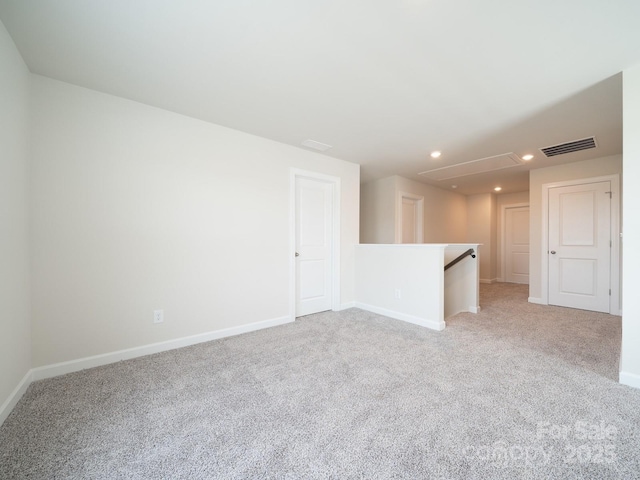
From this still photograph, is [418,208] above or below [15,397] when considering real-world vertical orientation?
above

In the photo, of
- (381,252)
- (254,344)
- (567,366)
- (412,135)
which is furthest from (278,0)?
(567,366)

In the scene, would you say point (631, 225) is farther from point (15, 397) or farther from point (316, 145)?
point (15, 397)

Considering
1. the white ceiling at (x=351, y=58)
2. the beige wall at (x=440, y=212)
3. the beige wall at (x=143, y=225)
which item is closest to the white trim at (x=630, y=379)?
the white ceiling at (x=351, y=58)

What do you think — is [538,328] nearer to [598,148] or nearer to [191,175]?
[598,148]

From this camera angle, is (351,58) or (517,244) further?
(517,244)

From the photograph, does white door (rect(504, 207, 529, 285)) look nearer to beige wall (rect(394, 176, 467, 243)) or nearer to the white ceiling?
beige wall (rect(394, 176, 467, 243))

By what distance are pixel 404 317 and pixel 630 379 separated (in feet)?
6.03

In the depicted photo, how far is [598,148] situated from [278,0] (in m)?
4.27

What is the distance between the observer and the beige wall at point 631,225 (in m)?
1.77

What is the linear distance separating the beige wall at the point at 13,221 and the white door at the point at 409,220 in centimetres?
494

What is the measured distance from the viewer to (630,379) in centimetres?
178

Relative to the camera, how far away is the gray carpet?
3.80ft

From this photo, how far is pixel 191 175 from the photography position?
2.54m

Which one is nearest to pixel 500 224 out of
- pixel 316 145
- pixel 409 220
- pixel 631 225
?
pixel 409 220
